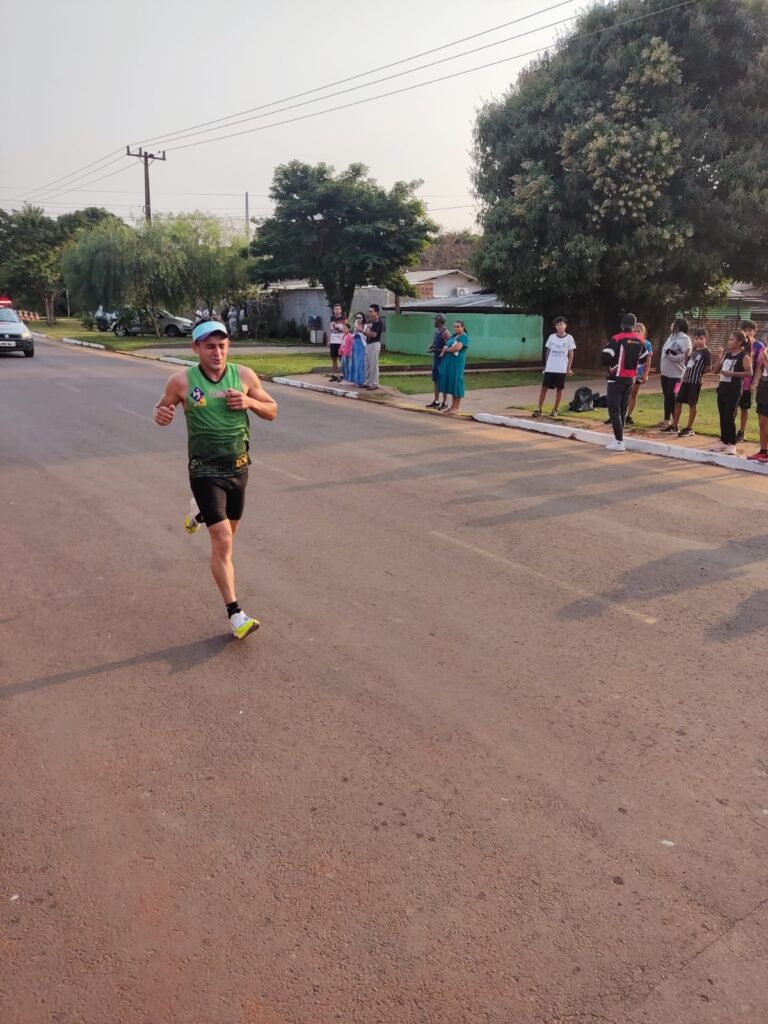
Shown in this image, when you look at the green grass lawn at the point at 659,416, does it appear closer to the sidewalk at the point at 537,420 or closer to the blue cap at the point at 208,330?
the sidewalk at the point at 537,420

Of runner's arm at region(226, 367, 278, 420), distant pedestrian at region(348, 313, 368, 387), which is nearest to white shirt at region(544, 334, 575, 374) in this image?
distant pedestrian at region(348, 313, 368, 387)

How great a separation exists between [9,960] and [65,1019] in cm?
32

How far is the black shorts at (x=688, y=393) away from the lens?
11570mm

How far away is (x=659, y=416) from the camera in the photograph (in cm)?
1421

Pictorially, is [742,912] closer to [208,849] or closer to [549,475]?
[208,849]

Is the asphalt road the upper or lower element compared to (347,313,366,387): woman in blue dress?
lower

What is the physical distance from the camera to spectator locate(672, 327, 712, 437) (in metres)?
11.1

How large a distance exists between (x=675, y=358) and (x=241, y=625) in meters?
9.56

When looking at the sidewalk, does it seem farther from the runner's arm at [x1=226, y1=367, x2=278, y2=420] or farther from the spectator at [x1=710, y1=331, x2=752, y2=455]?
the runner's arm at [x1=226, y1=367, x2=278, y2=420]

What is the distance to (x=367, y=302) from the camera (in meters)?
36.0

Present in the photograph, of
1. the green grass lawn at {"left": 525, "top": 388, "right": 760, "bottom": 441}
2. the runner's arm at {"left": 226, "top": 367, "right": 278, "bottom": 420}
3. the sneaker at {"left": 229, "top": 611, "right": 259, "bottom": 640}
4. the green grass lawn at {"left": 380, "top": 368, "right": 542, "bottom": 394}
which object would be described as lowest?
the sneaker at {"left": 229, "top": 611, "right": 259, "bottom": 640}

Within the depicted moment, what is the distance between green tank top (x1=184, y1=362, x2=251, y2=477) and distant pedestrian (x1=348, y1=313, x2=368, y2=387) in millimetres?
13423

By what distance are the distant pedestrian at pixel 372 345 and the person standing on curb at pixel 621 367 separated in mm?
7221

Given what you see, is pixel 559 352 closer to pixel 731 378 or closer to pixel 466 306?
pixel 731 378
